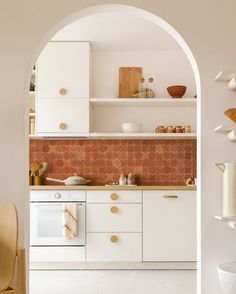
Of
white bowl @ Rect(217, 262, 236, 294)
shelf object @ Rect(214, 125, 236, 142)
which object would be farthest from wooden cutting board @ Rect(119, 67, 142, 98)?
white bowl @ Rect(217, 262, 236, 294)

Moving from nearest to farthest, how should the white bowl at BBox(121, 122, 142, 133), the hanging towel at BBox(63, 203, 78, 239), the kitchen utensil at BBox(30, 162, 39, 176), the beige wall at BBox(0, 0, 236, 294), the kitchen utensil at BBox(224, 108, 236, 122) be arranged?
1. the kitchen utensil at BBox(224, 108, 236, 122)
2. the beige wall at BBox(0, 0, 236, 294)
3. the hanging towel at BBox(63, 203, 78, 239)
4. the white bowl at BBox(121, 122, 142, 133)
5. the kitchen utensil at BBox(30, 162, 39, 176)

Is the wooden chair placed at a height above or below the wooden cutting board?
below

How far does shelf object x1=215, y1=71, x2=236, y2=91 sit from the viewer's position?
3.05 metres

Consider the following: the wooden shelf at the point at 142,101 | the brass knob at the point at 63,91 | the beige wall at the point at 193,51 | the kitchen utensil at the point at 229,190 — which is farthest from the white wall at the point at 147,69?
the kitchen utensil at the point at 229,190

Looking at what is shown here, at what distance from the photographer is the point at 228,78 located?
3.14 metres

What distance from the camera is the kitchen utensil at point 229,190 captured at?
301cm

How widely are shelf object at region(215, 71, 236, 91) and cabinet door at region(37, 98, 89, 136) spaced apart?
7.77 feet

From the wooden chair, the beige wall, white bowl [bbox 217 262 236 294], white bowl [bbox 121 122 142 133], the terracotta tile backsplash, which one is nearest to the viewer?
the wooden chair

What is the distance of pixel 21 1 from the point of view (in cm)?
322

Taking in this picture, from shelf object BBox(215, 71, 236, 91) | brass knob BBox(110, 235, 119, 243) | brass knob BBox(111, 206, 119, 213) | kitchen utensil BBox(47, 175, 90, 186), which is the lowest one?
brass knob BBox(110, 235, 119, 243)

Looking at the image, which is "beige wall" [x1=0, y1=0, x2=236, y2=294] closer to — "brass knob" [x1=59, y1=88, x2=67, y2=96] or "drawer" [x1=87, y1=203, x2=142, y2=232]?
"drawer" [x1=87, y1=203, x2=142, y2=232]

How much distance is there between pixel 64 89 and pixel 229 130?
2.65 m

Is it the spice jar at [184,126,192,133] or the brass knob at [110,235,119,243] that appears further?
the spice jar at [184,126,192,133]

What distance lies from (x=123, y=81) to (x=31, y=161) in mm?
1462
